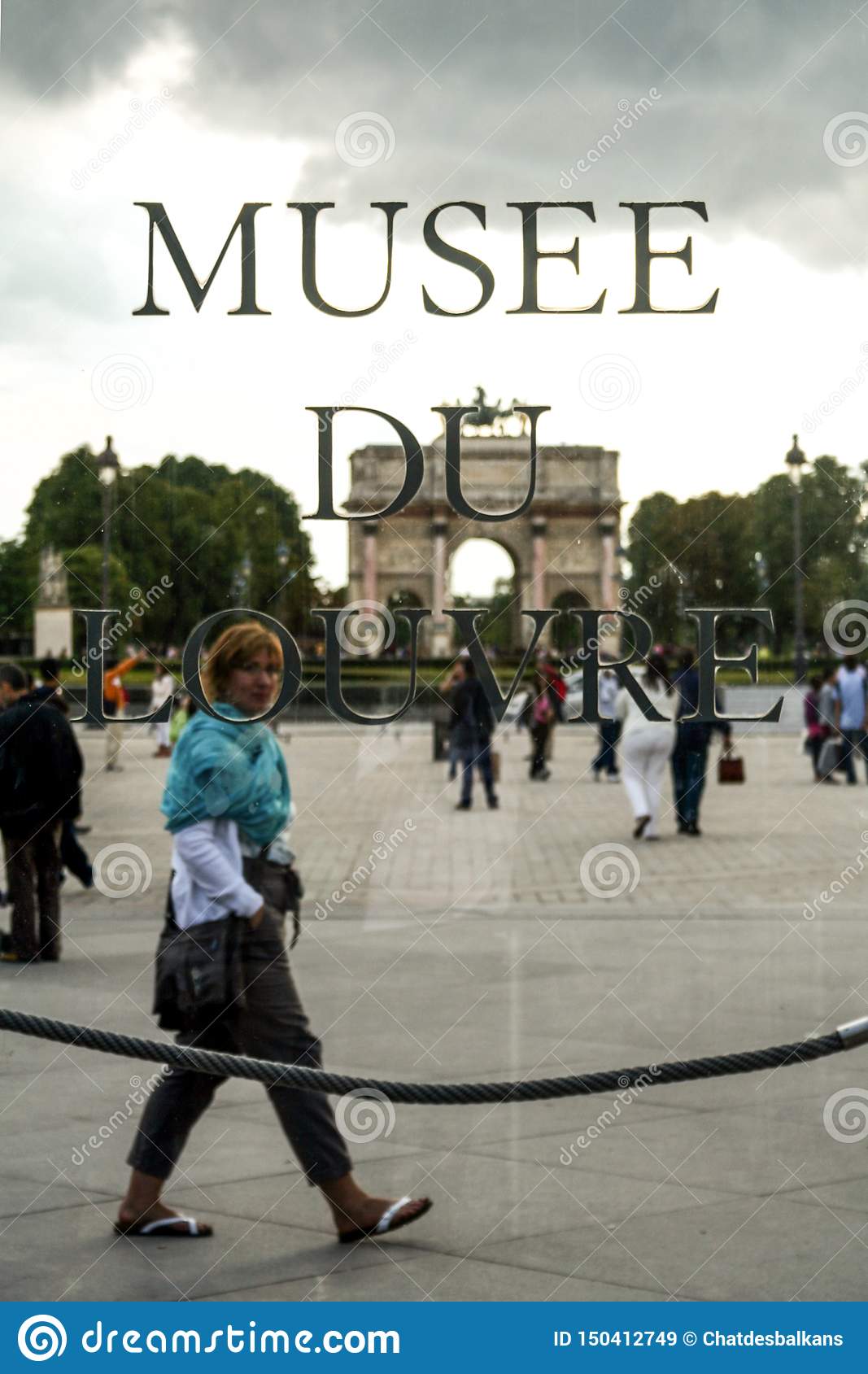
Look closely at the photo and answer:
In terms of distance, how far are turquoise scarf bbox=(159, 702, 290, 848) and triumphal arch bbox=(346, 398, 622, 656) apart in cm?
46

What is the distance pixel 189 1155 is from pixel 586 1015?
2.28 meters

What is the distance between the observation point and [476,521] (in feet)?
14.9

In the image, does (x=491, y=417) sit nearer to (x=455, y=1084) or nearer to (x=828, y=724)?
(x=455, y=1084)

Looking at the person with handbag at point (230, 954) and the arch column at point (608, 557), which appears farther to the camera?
the arch column at point (608, 557)

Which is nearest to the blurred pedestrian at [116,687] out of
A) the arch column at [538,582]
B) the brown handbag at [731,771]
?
the arch column at [538,582]

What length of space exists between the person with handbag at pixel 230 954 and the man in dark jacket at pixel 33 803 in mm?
3496

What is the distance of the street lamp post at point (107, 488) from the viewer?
14.1ft

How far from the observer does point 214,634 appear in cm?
439

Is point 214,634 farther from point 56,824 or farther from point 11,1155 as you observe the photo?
point 56,824

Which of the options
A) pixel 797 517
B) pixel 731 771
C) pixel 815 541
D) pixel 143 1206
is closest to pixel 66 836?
pixel 143 1206

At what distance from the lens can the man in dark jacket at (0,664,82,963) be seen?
8000 mm

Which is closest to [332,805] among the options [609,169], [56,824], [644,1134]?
[56,824]

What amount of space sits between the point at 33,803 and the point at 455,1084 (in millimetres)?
5123

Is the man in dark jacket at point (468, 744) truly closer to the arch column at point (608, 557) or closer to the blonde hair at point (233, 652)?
the arch column at point (608, 557)
